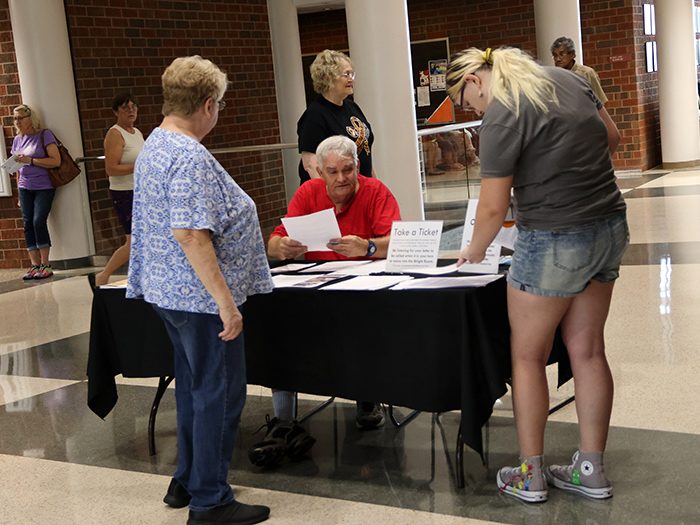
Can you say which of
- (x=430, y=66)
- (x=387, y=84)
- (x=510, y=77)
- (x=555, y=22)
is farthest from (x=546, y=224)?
(x=430, y=66)

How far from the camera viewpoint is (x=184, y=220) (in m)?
2.25

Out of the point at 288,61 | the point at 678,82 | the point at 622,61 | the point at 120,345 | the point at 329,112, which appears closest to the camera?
the point at 120,345

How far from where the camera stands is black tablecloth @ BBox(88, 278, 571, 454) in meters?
2.45

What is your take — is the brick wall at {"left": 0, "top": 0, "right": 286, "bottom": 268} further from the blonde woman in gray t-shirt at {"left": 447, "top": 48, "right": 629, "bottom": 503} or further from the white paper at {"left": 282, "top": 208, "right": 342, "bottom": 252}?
the blonde woman in gray t-shirt at {"left": 447, "top": 48, "right": 629, "bottom": 503}

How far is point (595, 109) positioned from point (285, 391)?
150 centimetres

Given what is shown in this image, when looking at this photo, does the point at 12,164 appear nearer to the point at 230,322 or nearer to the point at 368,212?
the point at 368,212

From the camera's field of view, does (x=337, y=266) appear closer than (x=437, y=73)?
Yes

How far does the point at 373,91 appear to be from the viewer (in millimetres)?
5535

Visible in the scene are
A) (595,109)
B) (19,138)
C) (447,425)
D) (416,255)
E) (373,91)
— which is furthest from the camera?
(19,138)

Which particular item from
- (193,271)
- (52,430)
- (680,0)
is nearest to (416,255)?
(193,271)

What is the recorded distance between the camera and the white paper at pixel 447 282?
2561 mm

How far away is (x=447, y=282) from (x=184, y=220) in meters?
0.86

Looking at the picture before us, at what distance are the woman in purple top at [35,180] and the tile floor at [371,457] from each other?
3.22m

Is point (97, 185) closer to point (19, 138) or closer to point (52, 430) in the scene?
point (19, 138)
